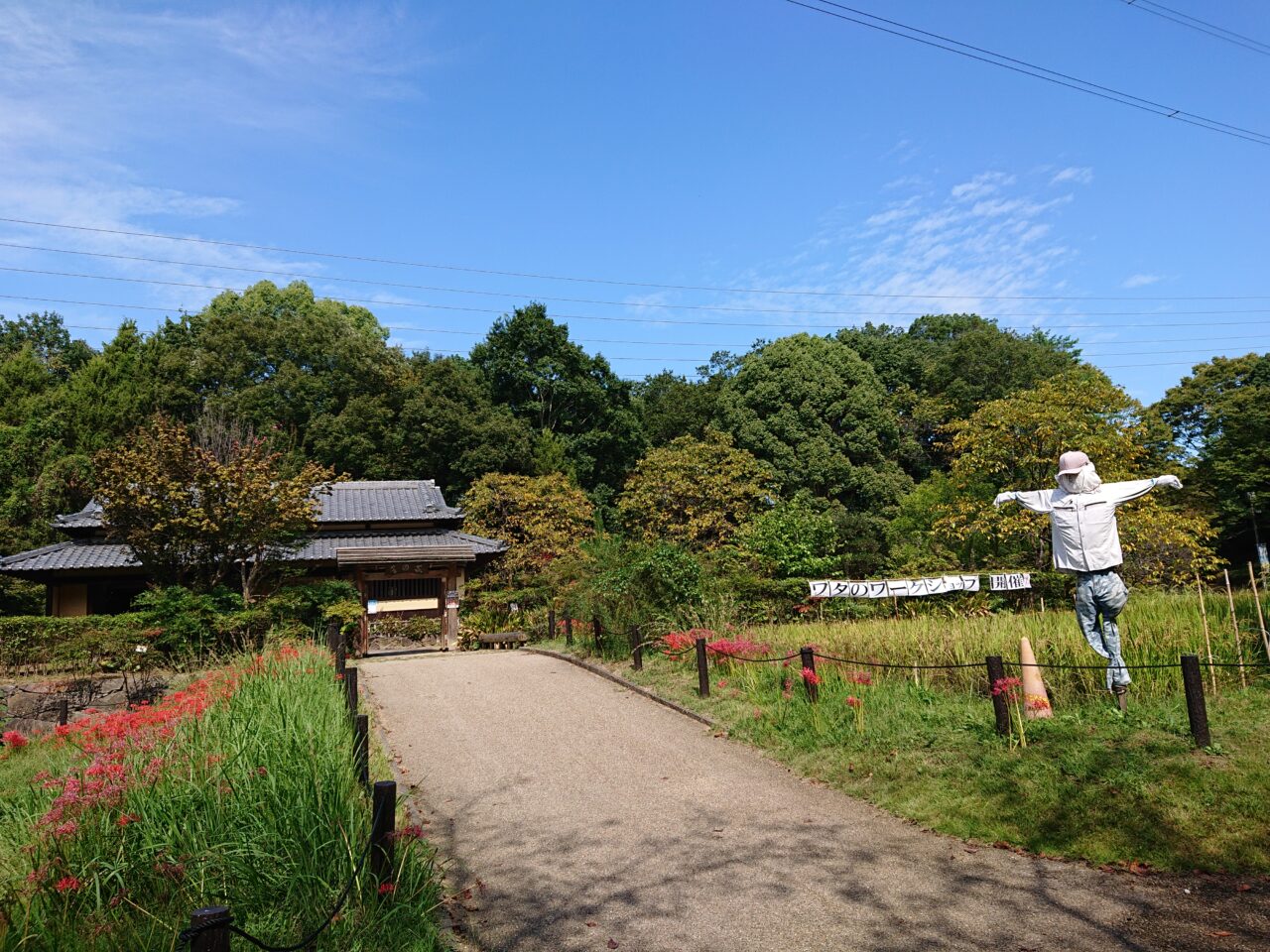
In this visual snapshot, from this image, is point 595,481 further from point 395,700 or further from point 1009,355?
point 395,700

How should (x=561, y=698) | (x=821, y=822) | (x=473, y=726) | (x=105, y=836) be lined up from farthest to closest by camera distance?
(x=561, y=698), (x=473, y=726), (x=821, y=822), (x=105, y=836)

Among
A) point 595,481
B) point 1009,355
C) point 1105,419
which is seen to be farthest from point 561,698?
point 1009,355

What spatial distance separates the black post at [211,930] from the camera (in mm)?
2672

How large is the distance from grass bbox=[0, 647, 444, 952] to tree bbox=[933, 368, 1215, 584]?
15313mm

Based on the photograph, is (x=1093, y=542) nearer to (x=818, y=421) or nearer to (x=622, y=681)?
(x=622, y=681)

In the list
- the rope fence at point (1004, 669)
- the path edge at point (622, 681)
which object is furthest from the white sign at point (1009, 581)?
the path edge at point (622, 681)

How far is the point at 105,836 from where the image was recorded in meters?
4.39

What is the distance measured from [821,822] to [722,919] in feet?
5.85

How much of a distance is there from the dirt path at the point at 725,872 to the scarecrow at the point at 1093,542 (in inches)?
109

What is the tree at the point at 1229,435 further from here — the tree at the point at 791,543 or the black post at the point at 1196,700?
the black post at the point at 1196,700

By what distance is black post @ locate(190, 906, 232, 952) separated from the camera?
2672 millimetres

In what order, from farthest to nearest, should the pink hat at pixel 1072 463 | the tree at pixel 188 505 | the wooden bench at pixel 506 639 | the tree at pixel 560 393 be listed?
the tree at pixel 560 393 → the wooden bench at pixel 506 639 → the tree at pixel 188 505 → the pink hat at pixel 1072 463

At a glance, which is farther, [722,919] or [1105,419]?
[1105,419]

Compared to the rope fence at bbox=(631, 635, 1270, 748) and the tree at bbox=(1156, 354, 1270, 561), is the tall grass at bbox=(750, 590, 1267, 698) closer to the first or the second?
the rope fence at bbox=(631, 635, 1270, 748)
